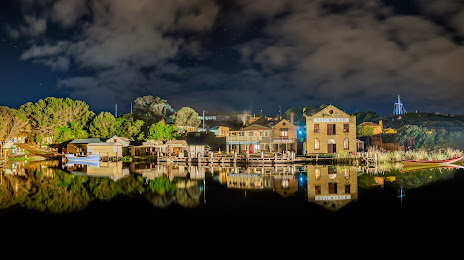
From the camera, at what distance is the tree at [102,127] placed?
66188 mm

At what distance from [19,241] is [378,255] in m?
13.3

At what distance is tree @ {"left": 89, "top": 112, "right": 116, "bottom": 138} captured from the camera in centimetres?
6619

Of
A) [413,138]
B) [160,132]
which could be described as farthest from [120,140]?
[413,138]

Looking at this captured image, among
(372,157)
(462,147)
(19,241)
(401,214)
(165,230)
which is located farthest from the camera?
(462,147)

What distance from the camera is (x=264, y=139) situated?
172 feet

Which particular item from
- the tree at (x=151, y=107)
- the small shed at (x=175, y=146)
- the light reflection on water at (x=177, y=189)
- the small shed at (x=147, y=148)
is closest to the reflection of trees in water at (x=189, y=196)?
the light reflection on water at (x=177, y=189)

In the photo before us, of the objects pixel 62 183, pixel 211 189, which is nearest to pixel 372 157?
pixel 211 189

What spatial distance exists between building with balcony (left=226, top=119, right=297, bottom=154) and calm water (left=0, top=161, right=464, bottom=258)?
2805cm

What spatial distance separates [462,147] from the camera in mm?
60188

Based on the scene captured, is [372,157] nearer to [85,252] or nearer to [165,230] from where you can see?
[165,230]

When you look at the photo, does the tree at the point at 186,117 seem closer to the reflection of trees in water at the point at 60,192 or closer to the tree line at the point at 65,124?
the tree line at the point at 65,124

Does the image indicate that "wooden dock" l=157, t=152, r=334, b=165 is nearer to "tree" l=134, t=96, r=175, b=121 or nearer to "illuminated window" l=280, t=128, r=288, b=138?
"illuminated window" l=280, t=128, r=288, b=138

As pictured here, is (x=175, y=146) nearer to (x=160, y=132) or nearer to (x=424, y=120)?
(x=160, y=132)

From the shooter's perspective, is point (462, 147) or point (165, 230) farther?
point (462, 147)
